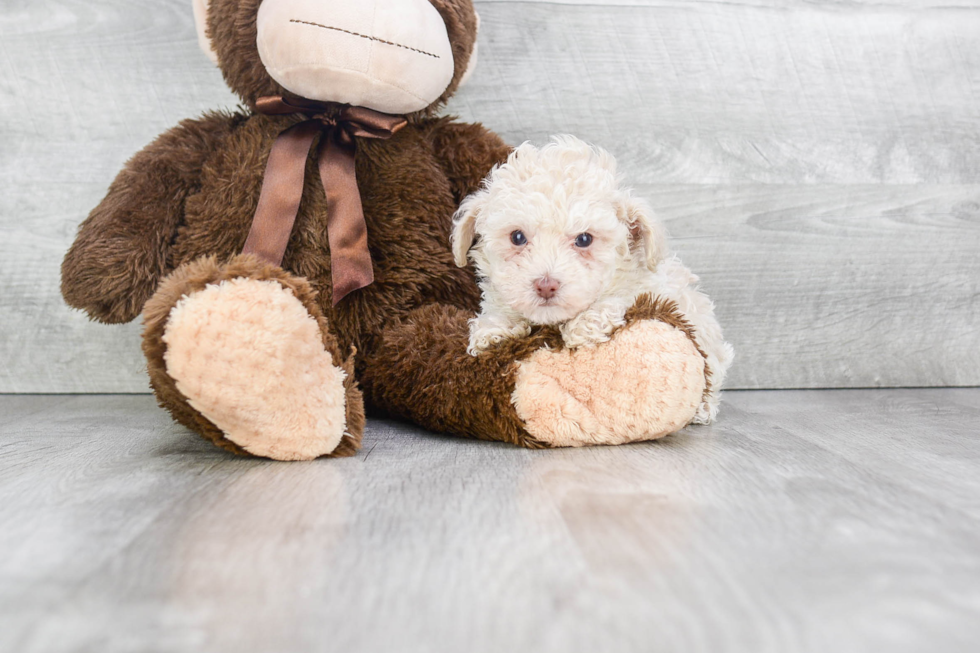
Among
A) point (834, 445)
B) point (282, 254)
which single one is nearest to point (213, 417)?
point (282, 254)

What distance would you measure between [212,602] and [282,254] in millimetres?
519

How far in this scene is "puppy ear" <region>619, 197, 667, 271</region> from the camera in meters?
0.78

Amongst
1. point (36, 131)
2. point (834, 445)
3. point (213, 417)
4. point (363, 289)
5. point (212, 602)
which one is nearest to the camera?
point (212, 602)

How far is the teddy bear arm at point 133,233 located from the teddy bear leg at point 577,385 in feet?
1.27

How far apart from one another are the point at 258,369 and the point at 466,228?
293 mm

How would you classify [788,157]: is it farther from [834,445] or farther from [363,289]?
[363,289]

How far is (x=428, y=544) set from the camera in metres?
0.49

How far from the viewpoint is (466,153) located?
3.13ft

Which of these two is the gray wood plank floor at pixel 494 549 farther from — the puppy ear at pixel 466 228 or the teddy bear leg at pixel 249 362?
the puppy ear at pixel 466 228

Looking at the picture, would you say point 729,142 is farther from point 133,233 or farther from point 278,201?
point 133,233

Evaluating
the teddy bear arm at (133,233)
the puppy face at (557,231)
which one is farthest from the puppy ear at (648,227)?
the teddy bear arm at (133,233)

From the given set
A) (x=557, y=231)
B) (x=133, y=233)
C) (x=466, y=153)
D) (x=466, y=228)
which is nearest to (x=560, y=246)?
(x=557, y=231)

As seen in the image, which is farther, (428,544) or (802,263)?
(802,263)

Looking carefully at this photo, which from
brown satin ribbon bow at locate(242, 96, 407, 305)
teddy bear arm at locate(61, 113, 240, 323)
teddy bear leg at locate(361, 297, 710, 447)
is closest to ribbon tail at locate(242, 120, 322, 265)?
brown satin ribbon bow at locate(242, 96, 407, 305)
